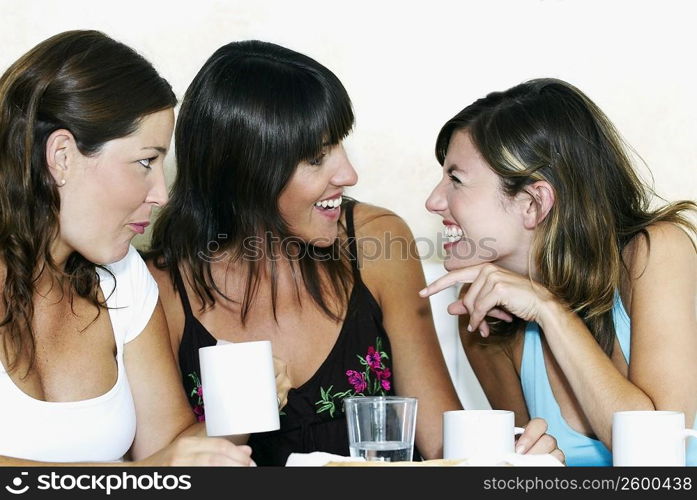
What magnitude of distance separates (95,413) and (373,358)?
61cm

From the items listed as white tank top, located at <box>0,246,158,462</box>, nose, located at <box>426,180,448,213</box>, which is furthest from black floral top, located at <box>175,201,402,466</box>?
nose, located at <box>426,180,448,213</box>

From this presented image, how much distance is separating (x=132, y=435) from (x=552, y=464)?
2.57ft

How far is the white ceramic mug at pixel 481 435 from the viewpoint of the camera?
3.82ft

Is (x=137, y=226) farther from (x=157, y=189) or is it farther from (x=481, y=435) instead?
(x=481, y=435)

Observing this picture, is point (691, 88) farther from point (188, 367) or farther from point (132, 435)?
point (132, 435)

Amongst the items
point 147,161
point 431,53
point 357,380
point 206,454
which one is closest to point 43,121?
point 147,161

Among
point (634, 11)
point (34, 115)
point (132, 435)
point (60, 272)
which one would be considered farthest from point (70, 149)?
point (634, 11)

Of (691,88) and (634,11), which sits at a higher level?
(634,11)

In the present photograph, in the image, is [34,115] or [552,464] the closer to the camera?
[552,464]

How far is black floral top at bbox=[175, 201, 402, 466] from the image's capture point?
1835mm

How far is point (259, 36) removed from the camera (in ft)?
7.50

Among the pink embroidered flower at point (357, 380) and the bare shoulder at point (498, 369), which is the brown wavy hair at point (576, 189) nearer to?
the bare shoulder at point (498, 369)

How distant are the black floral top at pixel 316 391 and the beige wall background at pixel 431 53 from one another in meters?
0.58

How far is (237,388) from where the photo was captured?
1228 millimetres
